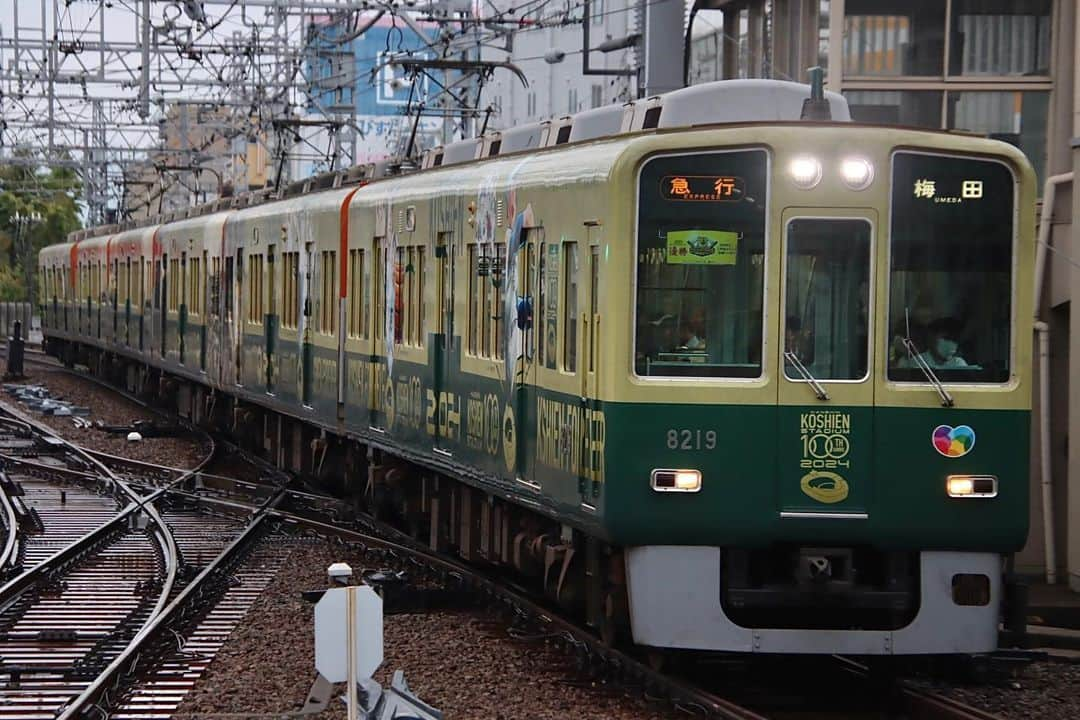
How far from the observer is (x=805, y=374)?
873 cm

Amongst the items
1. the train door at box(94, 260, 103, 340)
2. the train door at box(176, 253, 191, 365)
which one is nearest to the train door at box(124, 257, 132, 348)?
the train door at box(94, 260, 103, 340)

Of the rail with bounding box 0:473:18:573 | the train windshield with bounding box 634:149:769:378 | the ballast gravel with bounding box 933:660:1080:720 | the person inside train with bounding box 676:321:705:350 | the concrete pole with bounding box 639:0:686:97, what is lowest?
the rail with bounding box 0:473:18:573

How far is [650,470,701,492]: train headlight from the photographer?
8719 mm

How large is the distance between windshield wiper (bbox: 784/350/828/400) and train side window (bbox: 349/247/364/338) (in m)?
6.48

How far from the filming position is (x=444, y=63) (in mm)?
17797

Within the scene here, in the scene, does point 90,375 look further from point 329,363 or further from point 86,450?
point 329,363

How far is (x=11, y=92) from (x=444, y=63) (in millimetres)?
19020

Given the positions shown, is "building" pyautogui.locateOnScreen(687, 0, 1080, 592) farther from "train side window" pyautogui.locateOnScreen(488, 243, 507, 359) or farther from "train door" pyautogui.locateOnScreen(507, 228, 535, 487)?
"train door" pyautogui.locateOnScreen(507, 228, 535, 487)

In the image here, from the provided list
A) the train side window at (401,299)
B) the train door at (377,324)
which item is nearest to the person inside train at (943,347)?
the train side window at (401,299)

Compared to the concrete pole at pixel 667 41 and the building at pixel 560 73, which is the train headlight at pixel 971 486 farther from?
the building at pixel 560 73

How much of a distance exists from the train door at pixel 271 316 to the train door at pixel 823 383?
10.2m

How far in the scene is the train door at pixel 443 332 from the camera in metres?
12.1

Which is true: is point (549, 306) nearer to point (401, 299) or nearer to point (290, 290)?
point (401, 299)

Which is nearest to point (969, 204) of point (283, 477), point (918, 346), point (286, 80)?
point (918, 346)
